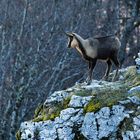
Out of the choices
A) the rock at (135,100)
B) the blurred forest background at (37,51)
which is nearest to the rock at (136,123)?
the rock at (135,100)

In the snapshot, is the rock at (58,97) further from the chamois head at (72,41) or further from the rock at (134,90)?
the chamois head at (72,41)

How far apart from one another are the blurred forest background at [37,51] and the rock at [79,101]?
31.4 ft

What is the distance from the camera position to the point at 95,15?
26.9 m

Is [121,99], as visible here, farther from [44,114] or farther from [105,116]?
[44,114]

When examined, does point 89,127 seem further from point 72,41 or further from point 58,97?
point 72,41

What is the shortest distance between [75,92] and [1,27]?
12.5m

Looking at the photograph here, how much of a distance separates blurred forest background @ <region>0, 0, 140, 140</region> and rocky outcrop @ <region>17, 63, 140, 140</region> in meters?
9.38

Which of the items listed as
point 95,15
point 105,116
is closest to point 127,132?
point 105,116

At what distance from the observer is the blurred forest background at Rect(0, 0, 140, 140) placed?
20.5 meters

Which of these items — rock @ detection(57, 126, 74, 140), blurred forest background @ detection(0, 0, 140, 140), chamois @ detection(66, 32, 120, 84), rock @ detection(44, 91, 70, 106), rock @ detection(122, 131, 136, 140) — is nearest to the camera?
rock @ detection(122, 131, 136, 140)

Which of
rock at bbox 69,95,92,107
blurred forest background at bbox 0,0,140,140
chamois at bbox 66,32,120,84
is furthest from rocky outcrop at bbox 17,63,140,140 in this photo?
blurred forest background at bbox 0,0,140,140

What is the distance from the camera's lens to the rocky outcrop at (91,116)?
363 inches

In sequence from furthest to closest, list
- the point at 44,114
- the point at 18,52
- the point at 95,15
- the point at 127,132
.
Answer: the point at 95,15, the point at 18,52, the point at 44,114, the point at 127,132

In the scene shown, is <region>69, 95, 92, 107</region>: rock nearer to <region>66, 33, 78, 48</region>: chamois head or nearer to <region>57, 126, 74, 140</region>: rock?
<region>57, 126, 74, 140</region>: rock
